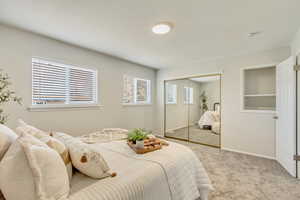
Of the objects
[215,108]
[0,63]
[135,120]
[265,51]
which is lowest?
[135,120]

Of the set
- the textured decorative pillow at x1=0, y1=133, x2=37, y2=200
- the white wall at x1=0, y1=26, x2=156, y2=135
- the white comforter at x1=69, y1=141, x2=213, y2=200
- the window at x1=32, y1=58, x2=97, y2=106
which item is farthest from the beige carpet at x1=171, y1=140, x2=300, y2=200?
the window at x1=32, y1=58, x2=97, y2=106

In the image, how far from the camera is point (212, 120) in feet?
13.1

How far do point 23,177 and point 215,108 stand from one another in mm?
3980

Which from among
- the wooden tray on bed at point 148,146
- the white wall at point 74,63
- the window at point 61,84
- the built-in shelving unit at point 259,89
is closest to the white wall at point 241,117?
the built-in shelving unit at point 259,89

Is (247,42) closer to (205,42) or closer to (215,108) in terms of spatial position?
(205,42)

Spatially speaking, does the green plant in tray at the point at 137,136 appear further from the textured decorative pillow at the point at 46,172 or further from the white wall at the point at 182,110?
the white wall at the point at 182,110

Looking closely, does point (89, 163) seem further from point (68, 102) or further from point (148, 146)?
point (68, 102)

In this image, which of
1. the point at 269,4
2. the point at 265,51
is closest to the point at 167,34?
the point at 269,4

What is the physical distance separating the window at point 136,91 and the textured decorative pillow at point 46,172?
306cm

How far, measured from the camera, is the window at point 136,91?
4.11 meters

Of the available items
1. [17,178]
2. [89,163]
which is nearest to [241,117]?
[89,163]

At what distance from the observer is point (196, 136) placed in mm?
4293

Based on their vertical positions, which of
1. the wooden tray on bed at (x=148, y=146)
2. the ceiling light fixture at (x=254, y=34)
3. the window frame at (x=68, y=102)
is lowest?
the wooden tray on bed at (x=148, y=146)

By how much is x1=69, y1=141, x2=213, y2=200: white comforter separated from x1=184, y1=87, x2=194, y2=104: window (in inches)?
108
